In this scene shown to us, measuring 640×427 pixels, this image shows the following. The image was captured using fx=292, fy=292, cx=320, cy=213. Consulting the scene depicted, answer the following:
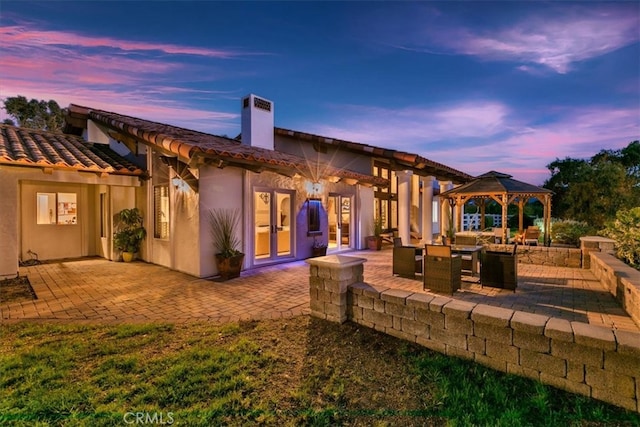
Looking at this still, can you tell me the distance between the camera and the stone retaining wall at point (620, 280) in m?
4.27

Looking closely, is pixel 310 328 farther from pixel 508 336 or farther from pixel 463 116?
pixel 463 116

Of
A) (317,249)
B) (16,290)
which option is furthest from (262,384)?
(317,249)

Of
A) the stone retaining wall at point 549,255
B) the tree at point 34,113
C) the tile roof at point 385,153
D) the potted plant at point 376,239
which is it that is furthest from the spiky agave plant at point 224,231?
the tree at point 34,113

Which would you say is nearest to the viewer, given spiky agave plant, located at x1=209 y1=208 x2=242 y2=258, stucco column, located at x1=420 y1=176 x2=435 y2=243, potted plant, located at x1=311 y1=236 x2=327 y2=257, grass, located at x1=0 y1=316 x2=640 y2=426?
grass, located at x1=0 y1=316 x2=640 y2=426

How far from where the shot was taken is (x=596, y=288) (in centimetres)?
600

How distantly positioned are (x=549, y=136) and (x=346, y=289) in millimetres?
16841

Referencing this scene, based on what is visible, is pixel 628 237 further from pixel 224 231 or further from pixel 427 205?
pixel 224 231

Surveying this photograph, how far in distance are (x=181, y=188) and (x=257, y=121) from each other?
4133 millimetres

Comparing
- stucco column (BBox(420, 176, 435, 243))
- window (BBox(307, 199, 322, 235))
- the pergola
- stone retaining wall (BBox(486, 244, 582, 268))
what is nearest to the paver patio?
stone retaining wall (BBox(486, 244, 582, 268))

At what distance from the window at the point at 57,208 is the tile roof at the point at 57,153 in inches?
70.7

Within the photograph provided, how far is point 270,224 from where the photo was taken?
28.7 feet

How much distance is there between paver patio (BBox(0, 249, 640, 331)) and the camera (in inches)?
182

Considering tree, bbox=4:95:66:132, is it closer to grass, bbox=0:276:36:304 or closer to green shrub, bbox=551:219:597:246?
grass, bbox=0:276:36:304

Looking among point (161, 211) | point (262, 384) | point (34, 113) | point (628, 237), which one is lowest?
point (262, 384)
